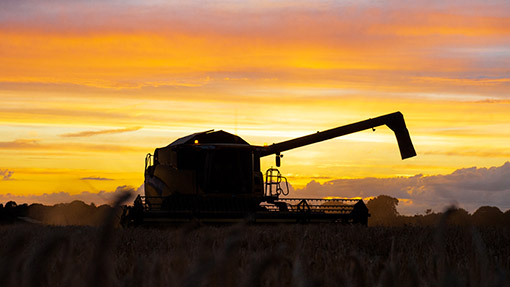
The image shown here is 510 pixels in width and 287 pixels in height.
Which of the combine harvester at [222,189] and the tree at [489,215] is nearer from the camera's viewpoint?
the combine harvester at [222,189]

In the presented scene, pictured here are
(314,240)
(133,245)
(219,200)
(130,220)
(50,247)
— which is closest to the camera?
(50,247)

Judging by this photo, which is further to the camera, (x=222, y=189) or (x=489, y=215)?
(x=489, y=215)

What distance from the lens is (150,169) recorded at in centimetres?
2412

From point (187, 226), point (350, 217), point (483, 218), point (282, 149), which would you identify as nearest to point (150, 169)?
point (282, 149)

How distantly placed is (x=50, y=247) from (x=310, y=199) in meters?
17.9

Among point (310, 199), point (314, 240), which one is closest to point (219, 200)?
point (310, 199)

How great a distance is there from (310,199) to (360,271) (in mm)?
17600

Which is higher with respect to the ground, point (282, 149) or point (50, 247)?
point (282, 149)

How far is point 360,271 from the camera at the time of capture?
4.46ft

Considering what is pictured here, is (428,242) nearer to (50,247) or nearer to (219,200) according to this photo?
(50,247)

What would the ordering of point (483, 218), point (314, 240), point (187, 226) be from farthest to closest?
1. point (483, 218)
2. point (314, 240)
3. point (187, 226)

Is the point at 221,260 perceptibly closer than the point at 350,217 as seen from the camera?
Yes

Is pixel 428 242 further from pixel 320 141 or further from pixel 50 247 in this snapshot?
pixel 320 141

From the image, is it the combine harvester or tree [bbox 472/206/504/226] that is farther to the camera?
tree [bbox 472/206/504/226]
